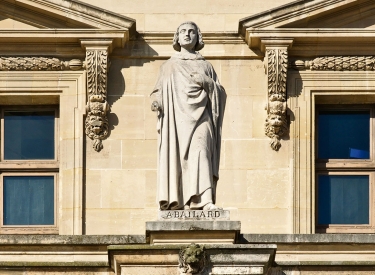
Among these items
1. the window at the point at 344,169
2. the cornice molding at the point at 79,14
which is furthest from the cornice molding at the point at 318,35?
the cornice molding at the point at 79,14

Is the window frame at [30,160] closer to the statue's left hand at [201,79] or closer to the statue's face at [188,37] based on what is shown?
the statue's face at [188,37]

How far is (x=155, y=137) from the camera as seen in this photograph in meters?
33.4

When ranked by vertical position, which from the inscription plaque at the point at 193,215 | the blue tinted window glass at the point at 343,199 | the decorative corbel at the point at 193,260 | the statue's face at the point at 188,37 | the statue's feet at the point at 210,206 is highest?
the statue's face at the point at 188,37

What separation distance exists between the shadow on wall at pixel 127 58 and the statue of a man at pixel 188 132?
4029mm

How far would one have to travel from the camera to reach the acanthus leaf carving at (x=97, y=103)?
33438 mm

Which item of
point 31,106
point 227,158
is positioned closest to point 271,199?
point 227,158

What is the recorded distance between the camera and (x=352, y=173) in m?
33.8

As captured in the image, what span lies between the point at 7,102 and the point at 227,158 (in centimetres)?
306

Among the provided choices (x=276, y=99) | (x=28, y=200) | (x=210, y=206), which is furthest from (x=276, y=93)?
(x=210, y=206)

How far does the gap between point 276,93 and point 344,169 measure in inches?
54.8

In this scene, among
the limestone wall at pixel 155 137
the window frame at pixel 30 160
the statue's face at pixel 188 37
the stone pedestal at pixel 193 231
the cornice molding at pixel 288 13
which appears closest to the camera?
the stone pedestal at pixel 193 231

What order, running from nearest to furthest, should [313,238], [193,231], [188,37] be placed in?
[193,231]
[313,238]
[188,37]

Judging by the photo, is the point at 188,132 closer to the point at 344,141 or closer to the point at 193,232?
the point at 193,232

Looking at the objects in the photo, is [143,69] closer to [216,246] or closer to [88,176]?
[88,176]
